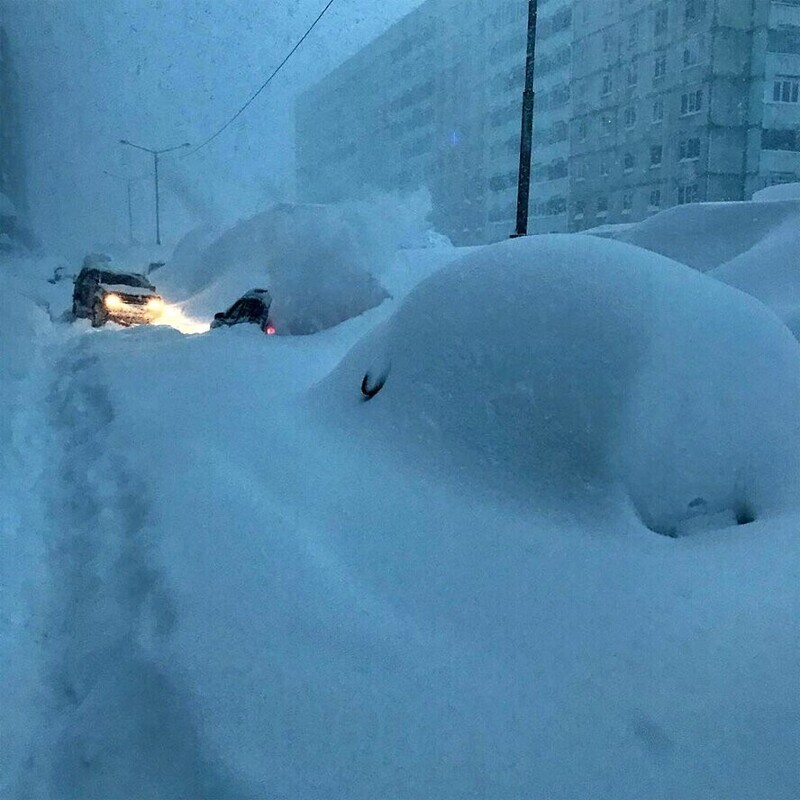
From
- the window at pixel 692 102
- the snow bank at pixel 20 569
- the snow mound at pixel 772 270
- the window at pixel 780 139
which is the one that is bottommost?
the snow bank at pixel 20 569

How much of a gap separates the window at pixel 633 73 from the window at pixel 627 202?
25.0 feet

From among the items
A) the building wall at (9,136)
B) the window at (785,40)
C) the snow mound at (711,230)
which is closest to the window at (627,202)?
the window at (785,40)

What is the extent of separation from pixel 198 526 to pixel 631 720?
281 centimetres

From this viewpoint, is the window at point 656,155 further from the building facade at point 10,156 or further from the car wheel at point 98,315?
the building facade at point 10,156

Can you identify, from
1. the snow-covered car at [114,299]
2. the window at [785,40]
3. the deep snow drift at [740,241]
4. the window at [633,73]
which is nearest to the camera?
the deep snow drift at [740,241]

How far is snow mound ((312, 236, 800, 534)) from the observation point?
15.0 feet

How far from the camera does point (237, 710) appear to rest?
304 centimetres

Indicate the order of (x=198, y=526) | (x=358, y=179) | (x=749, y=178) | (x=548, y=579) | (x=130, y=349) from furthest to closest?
(x=358, y=179) → (x=749, y=178) → (x=130, y=349) → (x=198, y=526) → (x=548, y=579)

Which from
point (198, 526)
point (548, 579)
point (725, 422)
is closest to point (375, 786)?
point (548, 579)

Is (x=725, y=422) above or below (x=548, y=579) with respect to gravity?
above

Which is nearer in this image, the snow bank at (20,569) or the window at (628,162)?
the snow bank at (20,569)

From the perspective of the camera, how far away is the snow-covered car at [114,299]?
61.2 feet

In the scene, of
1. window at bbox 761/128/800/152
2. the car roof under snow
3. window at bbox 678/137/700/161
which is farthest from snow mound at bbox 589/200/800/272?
window at bbox 761/128/800/152

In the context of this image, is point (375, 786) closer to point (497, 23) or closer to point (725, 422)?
point (725, 422)
